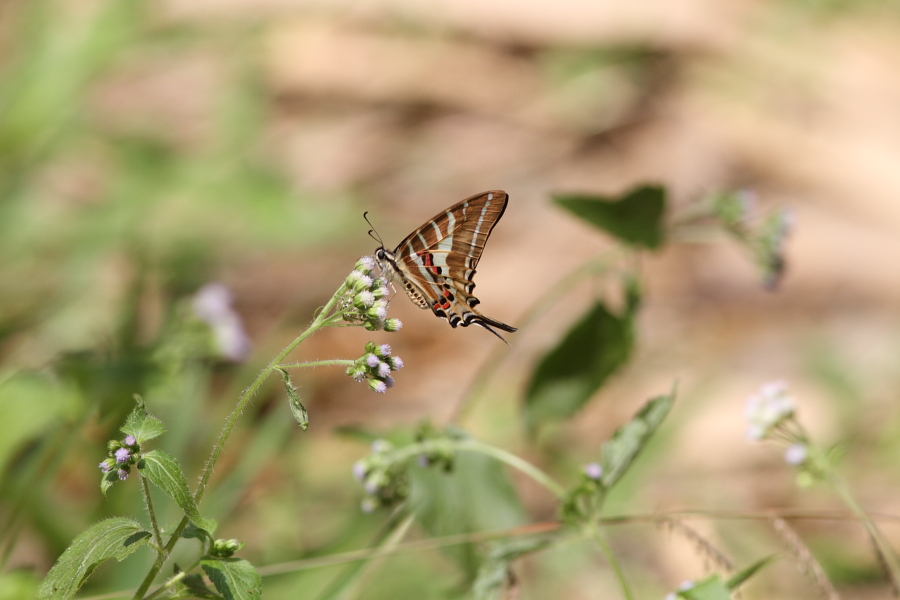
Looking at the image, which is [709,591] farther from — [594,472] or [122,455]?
[122,455]

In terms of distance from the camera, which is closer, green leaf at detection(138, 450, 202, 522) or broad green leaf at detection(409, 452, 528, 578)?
green leaf at detection(138, 450, 202, 522)

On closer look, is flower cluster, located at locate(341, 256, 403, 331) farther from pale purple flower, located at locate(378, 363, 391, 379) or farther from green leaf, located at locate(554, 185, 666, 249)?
green leaf, located at locate(554, 185, 666, 249)

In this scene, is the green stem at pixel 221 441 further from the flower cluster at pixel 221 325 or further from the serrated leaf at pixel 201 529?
the flower cluster at pixel 221 325

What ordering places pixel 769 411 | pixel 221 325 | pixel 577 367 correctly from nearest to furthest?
pixel 769 411
pixel 577 367
pixel 221 325

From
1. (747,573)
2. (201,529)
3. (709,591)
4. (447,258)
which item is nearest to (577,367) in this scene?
(447,258)

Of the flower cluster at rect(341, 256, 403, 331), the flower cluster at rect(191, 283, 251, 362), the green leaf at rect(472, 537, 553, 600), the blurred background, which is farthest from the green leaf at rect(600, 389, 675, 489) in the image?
the flower cluster at rect(191, 283, 251, 362)

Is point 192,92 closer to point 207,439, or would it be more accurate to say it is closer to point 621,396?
point 207,439
